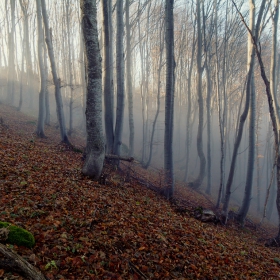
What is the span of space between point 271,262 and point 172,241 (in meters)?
3.03

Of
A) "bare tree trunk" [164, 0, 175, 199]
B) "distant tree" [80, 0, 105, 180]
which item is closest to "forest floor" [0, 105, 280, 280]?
"distant tree" [80, 0, 105, 180]

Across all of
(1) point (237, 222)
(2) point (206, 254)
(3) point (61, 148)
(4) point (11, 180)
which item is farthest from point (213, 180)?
(4) point (11, 180)

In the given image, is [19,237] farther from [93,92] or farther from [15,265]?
[93,92]

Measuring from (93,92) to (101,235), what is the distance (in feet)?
12.4

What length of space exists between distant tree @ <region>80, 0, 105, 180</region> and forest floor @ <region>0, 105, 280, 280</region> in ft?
1.92

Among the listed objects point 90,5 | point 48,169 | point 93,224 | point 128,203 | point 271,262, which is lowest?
point 271,262

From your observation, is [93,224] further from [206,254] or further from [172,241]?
[206,254]

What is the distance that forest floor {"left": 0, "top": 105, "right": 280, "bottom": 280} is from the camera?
3623 millimetres

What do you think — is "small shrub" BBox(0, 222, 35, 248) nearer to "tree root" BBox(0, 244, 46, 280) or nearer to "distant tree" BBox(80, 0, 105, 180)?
"tree root" BBox(0, 244, 46, 280)

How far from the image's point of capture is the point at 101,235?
4379 millimetres

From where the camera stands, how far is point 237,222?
34.4 feet

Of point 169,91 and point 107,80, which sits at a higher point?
point 107,80

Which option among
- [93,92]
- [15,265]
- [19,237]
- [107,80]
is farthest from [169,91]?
[15,265]

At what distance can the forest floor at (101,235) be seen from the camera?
3.62m
